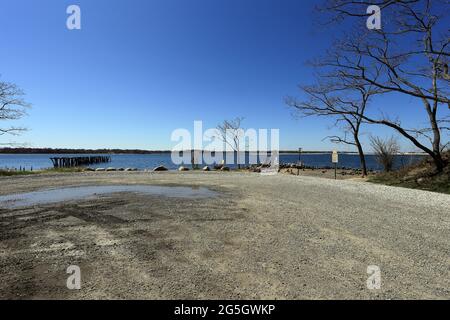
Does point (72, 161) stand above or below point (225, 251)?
below

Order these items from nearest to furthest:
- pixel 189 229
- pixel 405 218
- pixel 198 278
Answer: pixel 198 278 → pixel 189 229 → pixel 405 218

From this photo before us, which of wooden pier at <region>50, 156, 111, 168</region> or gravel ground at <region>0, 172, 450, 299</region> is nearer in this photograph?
gravel ground at <region>0, 172, 450, 299</region>

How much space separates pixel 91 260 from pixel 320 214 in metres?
5.71

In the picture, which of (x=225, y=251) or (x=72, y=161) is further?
(x=72, y=161)

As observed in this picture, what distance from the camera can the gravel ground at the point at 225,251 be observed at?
11.7 feet

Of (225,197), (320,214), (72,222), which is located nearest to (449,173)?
(320,214)

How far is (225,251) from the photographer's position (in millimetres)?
4902

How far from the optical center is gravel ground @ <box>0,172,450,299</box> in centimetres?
358

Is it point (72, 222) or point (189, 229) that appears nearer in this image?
point (189, 229)

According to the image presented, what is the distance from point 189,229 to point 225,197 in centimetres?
459

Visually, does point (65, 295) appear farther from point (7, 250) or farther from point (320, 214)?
point (320, 214)

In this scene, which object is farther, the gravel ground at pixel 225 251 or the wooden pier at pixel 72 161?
the wooden pier at pixel 72 161

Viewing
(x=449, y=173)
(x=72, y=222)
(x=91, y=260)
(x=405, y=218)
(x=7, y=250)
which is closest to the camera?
(x=91, y=260)

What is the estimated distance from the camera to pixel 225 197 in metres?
10.8
